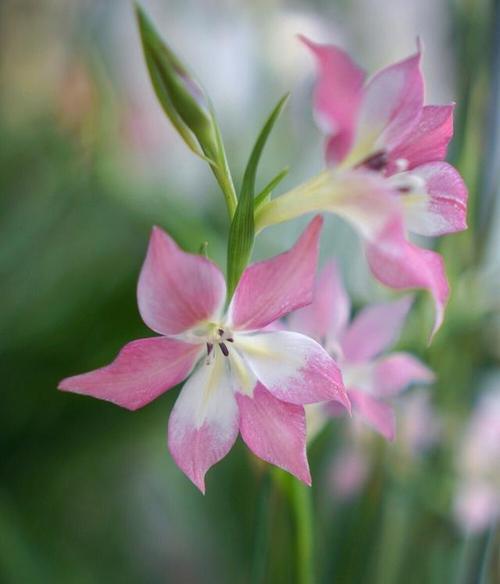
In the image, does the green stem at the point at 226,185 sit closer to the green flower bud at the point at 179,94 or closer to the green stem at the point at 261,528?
the green flower bud at the point at 179,94

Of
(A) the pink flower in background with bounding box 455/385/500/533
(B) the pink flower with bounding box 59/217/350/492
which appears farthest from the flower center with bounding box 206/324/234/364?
(A) the pink flower in background with bounding box 455/385/500/533

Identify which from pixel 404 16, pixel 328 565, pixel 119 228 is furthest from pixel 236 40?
pixel 328 565

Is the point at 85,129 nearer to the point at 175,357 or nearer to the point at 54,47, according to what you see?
the point at 54,47

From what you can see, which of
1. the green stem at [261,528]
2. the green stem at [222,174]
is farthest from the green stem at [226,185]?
the green stem at [261,528]

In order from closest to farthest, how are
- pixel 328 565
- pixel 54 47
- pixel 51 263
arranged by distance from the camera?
pixel 328 565 < pixel 51 263 < pixel 54 47

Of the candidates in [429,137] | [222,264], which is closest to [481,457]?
[222,264]

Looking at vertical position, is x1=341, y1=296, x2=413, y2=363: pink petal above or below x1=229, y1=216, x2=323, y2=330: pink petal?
below

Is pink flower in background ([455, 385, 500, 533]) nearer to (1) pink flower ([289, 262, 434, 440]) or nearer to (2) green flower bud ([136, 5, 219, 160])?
(1) pink flower ([289, 262, 434, 440])
